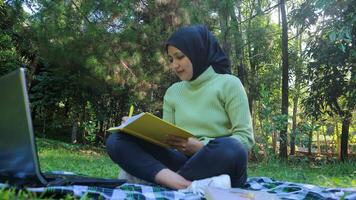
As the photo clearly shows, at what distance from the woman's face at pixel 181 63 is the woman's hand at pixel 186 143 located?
1.28 feet

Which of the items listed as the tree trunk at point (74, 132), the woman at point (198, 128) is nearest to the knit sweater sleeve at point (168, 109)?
the woman at point (198, 128)

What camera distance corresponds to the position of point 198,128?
2.12 metres

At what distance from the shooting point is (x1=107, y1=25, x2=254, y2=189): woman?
1802 mm

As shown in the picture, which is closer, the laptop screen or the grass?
the laptop screen

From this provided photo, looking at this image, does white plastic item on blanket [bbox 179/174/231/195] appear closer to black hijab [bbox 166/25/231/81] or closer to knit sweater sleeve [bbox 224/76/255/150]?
knit sweater sleeve [bbox 224/76/255/150]

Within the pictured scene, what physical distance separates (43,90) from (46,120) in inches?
49.8

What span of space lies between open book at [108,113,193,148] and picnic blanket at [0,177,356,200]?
0.65ft

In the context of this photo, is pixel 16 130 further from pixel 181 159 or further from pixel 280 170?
pixel 280 170

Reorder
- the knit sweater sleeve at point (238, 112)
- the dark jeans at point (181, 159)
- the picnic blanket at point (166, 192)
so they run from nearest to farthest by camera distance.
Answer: the picnic blanket at point (166, 192) < the dark jeans at point (181, 159) < the knit sweater sleeve at point (238, 112)

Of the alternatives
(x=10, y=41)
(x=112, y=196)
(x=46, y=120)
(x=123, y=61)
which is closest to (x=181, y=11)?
(x=123, y=61)

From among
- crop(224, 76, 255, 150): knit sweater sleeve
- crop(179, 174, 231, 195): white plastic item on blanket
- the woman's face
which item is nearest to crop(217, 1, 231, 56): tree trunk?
the woman's face

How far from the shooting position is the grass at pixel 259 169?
2.89 m

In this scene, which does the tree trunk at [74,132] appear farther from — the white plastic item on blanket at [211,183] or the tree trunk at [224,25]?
the white plastic item on blanket at [211,183]

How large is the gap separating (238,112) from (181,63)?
1.20 feet
